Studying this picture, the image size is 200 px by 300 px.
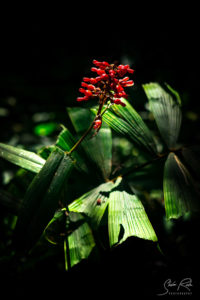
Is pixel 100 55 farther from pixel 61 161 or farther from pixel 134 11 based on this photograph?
pixel 61 161

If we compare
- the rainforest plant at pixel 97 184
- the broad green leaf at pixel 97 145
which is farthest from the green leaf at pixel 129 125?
the broad green leaf at pixel 97 145

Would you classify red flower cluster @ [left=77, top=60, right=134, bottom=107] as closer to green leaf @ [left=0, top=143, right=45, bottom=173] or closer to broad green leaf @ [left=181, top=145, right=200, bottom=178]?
green leaf @ [left=0, top=143, right=45, bottom=173]

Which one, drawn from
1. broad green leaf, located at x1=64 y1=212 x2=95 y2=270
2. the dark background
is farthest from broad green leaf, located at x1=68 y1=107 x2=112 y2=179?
the dark background

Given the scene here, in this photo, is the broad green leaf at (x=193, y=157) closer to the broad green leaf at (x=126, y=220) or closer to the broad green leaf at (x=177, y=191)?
the broad green leaf at (x=177, y=191)

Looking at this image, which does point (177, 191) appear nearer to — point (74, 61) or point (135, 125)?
point (135, 125)

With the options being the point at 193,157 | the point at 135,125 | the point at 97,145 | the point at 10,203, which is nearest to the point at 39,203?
the point at 10,203

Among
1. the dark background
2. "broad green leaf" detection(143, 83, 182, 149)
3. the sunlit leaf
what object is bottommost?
"broad green leaf" detection(143, 83, 182, 149)
